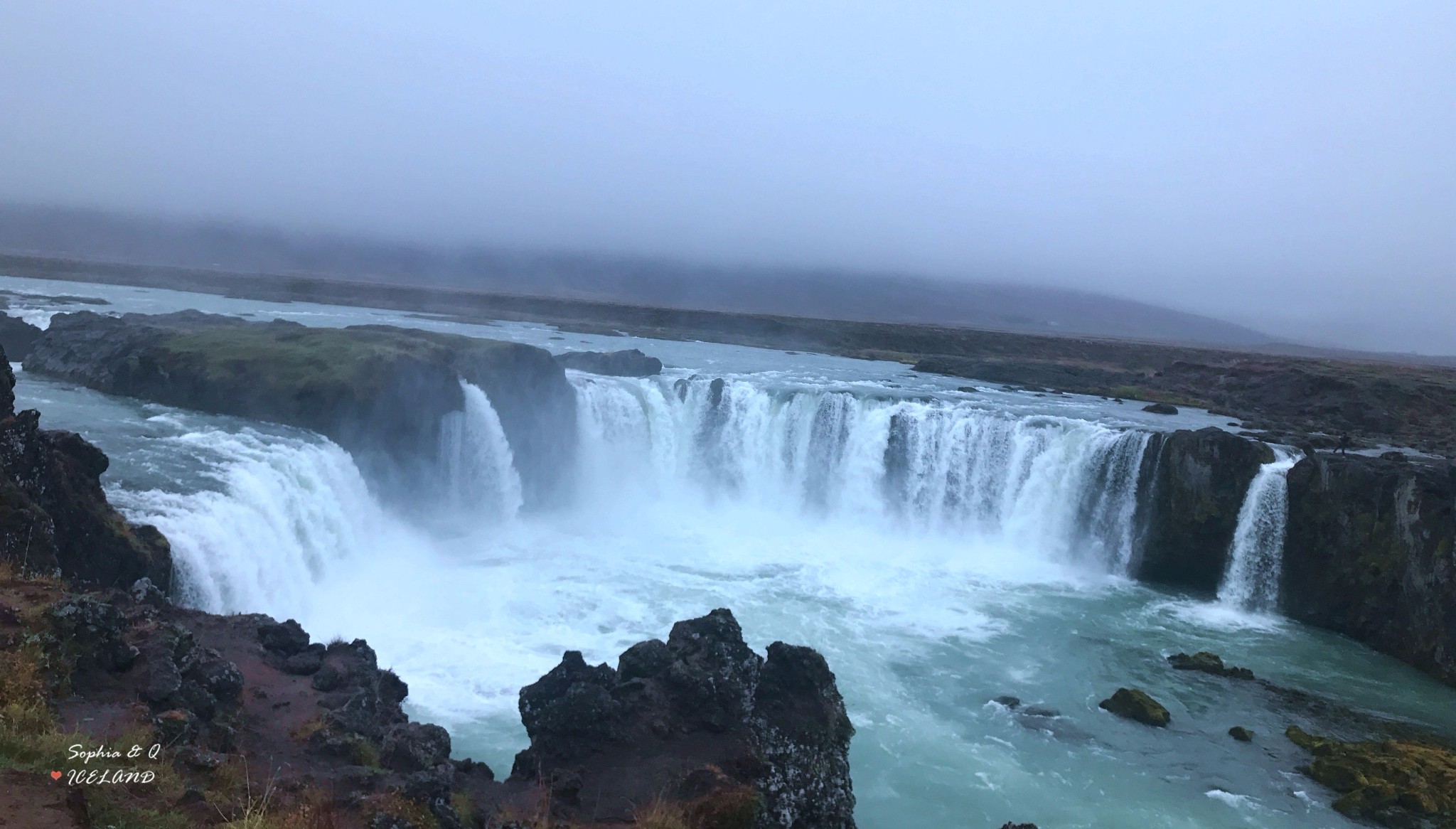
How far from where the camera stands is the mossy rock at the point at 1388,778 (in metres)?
13.4

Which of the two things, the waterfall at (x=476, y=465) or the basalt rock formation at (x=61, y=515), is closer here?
the basalt rock formation at (x=61, y=515)

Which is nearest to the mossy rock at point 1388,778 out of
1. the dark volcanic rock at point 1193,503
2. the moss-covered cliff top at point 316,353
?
the dark volcanic rock at point 1193,503

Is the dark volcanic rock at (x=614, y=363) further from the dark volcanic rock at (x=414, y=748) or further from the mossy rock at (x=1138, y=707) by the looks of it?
the dark volcanic rock at (x=414, y=748)

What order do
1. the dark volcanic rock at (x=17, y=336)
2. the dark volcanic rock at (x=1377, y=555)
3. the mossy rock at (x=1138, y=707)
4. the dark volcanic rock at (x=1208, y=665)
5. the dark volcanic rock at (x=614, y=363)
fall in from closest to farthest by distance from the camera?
the mossy rock at (x=1138, y=707) < the dark volcanic rock at (x=1208, y=665) < the dark volcanic rock at (x=1377, y=555) < the dark volcanic rock at (x=17, y=336) < the dark volcanic rock at (x=614, y=363)

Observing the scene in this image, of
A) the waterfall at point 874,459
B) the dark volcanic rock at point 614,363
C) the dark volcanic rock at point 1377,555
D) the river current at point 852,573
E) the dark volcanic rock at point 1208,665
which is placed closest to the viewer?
the river current at point 852,573

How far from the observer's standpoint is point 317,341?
1113 inches

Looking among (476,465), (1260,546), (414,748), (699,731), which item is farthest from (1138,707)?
(476,465)

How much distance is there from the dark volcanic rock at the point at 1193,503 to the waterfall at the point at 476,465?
18486 mm

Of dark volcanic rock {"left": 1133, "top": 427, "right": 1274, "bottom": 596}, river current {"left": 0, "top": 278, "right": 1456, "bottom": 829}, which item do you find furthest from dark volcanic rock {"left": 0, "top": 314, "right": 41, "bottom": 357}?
dark volcanic rock {"left": 1133, "top": 427, "right": 1274, "bottom": 596}

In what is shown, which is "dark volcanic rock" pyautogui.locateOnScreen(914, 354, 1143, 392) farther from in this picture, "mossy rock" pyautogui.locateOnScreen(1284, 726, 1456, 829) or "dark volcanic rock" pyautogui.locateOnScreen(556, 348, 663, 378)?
"mossy rock" pyautogui.locateOnScreen(1284, 726, 1456, 829)

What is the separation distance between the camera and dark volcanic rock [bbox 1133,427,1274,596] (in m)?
25.0

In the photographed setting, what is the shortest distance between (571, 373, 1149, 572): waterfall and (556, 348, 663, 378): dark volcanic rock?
480 centimetres

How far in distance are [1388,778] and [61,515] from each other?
1968 centimetres

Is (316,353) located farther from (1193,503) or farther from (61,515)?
(1193,503)
